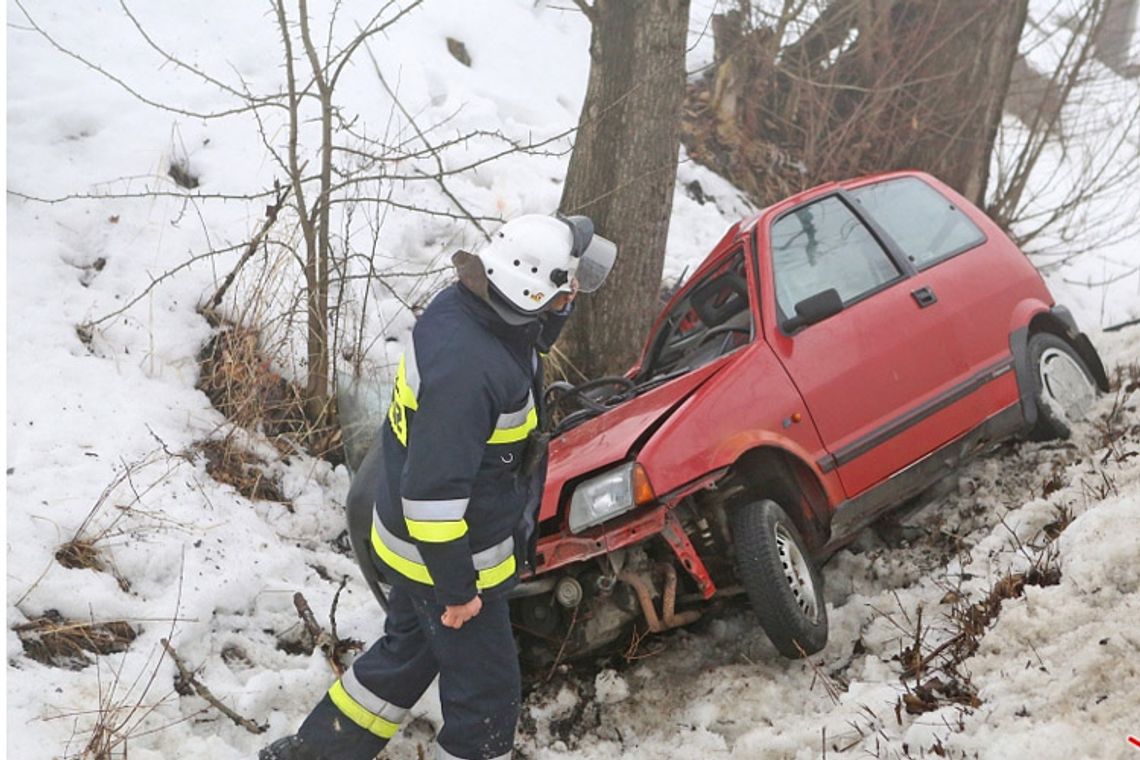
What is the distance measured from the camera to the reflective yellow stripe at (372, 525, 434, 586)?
365 cm

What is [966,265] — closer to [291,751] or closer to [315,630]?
[315,630]

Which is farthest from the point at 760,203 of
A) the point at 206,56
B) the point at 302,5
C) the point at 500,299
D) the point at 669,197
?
the point at 500,299

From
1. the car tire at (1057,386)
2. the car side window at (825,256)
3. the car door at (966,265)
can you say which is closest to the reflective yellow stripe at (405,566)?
the car side window at (825,256)

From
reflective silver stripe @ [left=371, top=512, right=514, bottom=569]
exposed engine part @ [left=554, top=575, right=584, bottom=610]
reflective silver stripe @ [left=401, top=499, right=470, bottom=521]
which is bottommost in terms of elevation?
exposed engine part @ [left=554, top=575, right=584, bottom=610]

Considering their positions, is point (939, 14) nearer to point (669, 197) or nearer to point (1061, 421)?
point (669, 197)

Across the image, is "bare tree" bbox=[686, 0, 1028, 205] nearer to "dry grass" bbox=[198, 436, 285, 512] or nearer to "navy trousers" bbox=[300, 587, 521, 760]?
"dry grass" bbox=[198, 436, 285, 512]

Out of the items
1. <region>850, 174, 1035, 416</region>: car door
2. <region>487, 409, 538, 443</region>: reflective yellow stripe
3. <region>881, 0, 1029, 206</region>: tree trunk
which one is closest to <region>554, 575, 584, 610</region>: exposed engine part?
<region>487, 409, 538, 443</region>: reflective yellow stripe

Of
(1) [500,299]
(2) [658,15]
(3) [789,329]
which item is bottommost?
(3) [789,329]

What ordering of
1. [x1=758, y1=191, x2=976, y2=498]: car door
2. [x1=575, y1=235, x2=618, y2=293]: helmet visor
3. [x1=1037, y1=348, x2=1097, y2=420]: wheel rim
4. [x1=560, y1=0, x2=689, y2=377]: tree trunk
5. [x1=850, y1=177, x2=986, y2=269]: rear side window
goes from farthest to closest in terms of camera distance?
[x1=560, y1=0, x2=689, y2=377]: tree trunk, [x1=1037, y1=348, x2=1097, y2=420]: wheel rim, [x1=850, y1=177, x2=986, y2=269]: rear side window, [x1=758, y1=191, x2=976, y2=498]: car door, [x1=575, y1=235, x2=618, y2=293]: helmet visor

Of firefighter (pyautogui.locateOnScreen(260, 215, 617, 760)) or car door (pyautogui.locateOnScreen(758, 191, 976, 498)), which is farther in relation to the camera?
car door (pyautogui.locateOnScreen(758, 191, 976, 498))

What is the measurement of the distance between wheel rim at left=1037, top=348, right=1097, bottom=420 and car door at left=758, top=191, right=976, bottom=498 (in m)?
0.64

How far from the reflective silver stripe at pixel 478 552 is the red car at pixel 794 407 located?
48 cm

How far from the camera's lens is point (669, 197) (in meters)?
6.93

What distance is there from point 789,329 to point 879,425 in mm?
592
